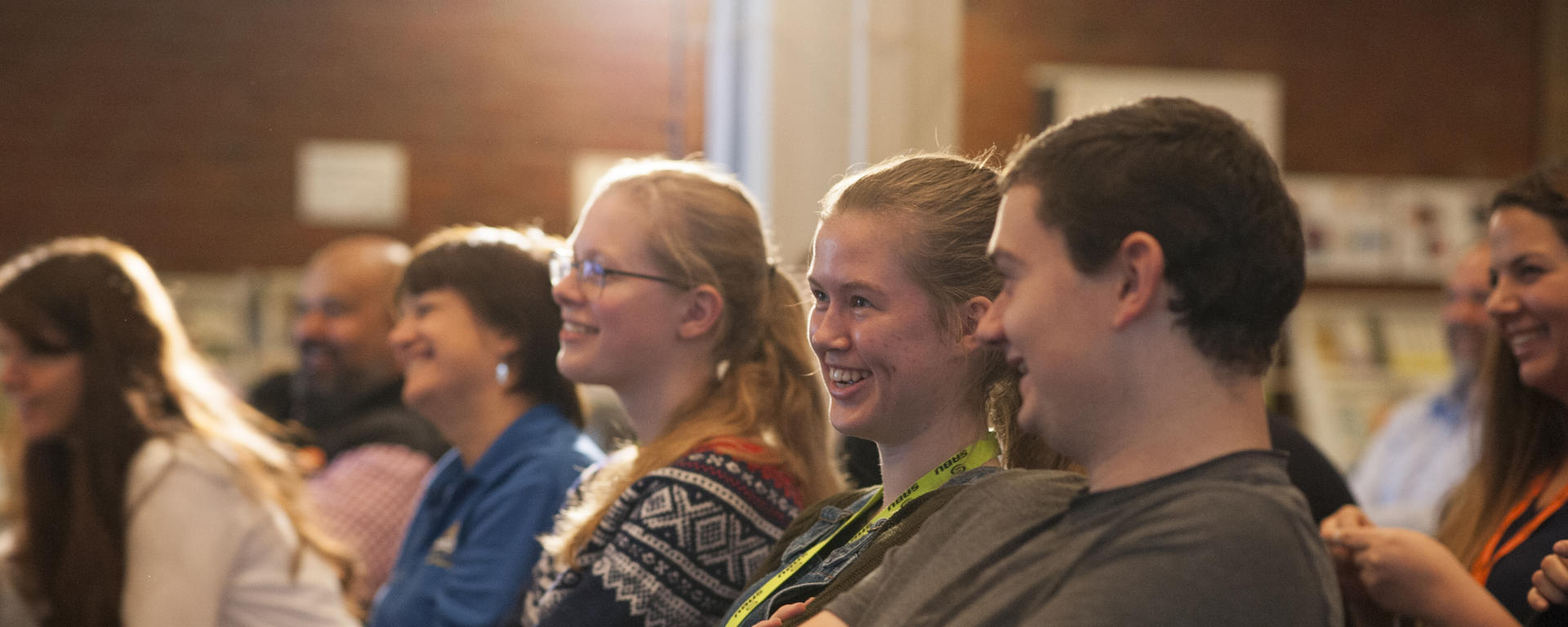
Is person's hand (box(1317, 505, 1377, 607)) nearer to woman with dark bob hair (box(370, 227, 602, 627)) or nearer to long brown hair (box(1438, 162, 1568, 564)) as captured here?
long brown hair (box(1438, 162, 1568, 564))

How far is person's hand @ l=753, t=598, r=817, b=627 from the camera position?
122cm

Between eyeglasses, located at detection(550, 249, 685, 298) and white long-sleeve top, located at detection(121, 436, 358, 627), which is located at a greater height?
eyeglasses, located at detection(550, 249, 685, 298)

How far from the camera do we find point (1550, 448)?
1.92 metres

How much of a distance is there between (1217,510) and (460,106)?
220 inches

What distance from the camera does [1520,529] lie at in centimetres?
179

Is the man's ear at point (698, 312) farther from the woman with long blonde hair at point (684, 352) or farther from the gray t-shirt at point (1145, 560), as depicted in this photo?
the gray t-shirt at point (1145, 560)

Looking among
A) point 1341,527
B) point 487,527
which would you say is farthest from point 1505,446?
point 487,527

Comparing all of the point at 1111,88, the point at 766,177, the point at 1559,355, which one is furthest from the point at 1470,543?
the point at 1111,88

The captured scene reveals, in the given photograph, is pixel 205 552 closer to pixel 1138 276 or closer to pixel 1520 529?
pixel 1138 276

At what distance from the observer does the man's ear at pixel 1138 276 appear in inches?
34.8

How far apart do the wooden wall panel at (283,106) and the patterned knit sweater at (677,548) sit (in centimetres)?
409

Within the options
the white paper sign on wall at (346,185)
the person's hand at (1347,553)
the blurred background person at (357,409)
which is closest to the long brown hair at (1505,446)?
the person's hand at (1347,553)

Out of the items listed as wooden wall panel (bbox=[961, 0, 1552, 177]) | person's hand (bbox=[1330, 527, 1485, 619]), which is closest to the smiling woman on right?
person's hand (bbox=[1330, 527, 1485, 619])

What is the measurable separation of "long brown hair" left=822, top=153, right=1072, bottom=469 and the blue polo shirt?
1.05m
